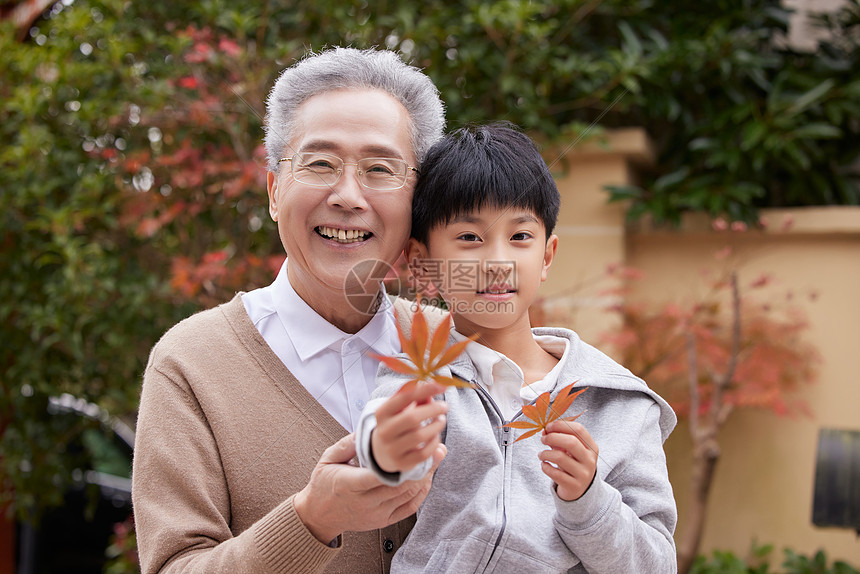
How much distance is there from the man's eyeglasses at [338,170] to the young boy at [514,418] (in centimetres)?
6

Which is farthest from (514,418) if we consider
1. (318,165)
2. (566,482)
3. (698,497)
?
(698,497)

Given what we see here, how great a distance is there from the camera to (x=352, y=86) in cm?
136

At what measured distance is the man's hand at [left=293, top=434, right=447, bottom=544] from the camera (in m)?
0.96

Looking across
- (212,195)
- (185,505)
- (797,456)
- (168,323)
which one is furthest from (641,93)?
(185,505)

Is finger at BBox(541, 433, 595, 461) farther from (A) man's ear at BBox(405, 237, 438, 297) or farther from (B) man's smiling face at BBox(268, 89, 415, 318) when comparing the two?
(B) man's smiling face at BBox(268, 89, 415, 318)

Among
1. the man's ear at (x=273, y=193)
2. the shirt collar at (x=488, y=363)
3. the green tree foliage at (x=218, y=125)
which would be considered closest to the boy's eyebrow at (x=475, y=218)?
the shirt collar at (x=488, y=363)

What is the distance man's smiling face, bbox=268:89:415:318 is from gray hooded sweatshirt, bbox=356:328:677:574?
23cm

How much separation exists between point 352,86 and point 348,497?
739 mm

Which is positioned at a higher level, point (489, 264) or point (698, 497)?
point (489, 264)

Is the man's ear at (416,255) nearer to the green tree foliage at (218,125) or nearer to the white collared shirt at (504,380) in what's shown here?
the white collared shirt at (504,380)

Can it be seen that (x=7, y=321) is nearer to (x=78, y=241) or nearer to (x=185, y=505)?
(x=78, y=241)

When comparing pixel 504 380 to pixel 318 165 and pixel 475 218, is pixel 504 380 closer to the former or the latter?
pixel 475 218

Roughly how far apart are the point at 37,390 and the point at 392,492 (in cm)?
359

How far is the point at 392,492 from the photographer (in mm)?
964
